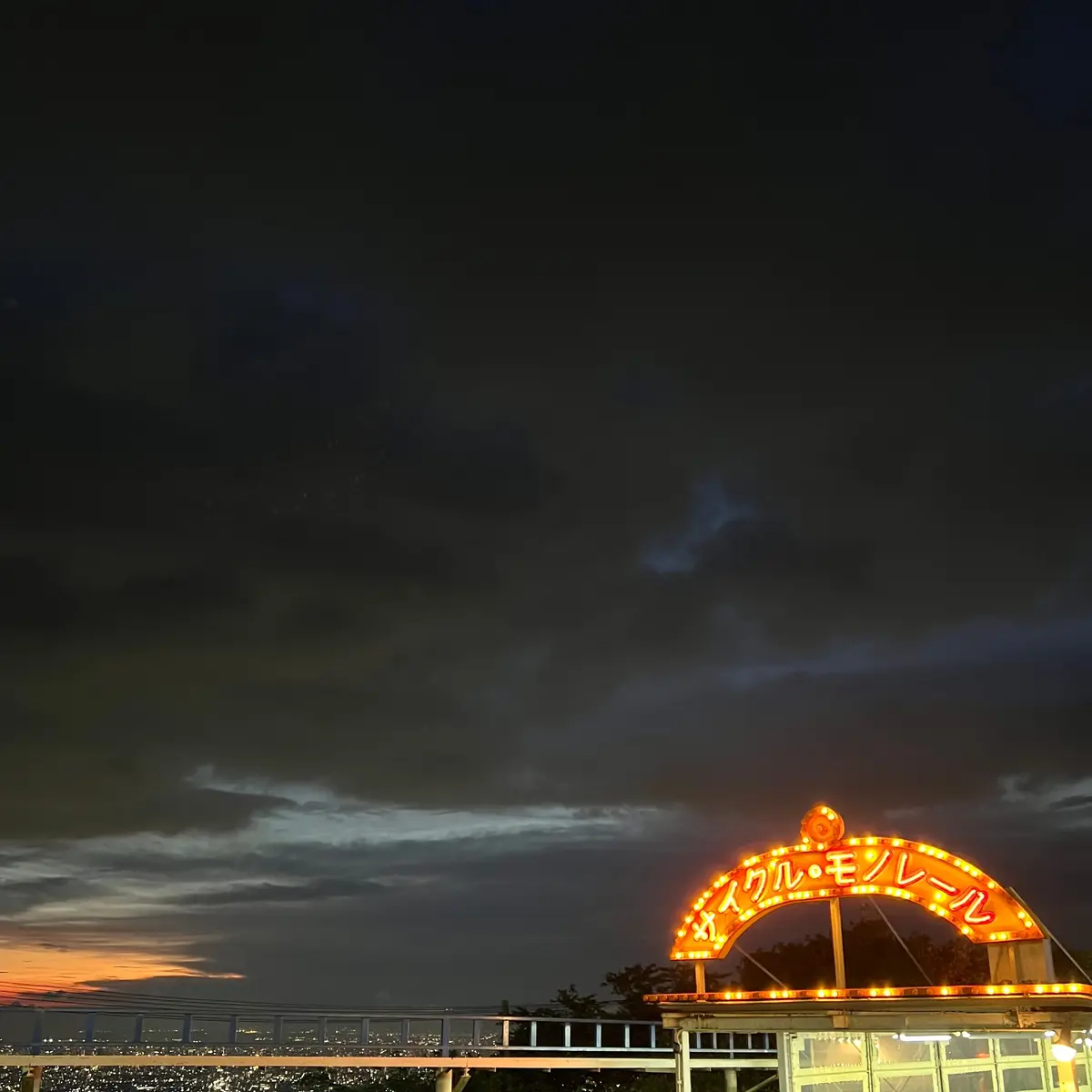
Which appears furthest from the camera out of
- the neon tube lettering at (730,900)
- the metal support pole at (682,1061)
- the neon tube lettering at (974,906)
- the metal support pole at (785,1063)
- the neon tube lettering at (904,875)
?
the neon tube lettering at (730,900)

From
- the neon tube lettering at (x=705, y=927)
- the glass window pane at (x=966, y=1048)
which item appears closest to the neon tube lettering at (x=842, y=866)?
the neon tube lettering at (x=705, y=927)

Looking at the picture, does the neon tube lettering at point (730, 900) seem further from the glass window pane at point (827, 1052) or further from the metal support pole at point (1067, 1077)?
the metal support pole at point (1067, 1077)

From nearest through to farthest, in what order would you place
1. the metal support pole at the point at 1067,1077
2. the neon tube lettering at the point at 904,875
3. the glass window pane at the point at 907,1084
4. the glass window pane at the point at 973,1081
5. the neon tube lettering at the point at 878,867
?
1. the metal support pole at the point at 1067,1077
2. the neon tube lettering at the point at 904,875
3. the neon tube lettering at the point at 878,867
4. the glass window pane at the point at 907,1084
5. the glass window pane at the point at 973,1081

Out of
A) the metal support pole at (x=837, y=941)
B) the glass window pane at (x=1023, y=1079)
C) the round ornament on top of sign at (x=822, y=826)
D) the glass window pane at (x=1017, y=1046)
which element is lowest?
the glass window pane at (x=1023, y=1079)

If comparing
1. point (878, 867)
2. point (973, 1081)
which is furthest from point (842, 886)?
point (973, 1081)

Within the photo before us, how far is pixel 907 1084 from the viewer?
22328 mm

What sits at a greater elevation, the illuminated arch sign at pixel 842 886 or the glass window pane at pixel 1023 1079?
the illuminated arch sign at pixel 842 886

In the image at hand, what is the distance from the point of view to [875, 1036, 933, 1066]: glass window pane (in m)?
22.3

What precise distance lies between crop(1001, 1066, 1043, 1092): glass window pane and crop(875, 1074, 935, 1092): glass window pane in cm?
230

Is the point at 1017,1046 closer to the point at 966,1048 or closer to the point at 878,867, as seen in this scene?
the point at 966,1048

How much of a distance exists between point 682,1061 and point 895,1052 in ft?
15.9

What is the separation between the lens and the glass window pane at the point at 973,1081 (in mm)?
22859

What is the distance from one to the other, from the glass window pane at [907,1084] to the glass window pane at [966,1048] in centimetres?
71

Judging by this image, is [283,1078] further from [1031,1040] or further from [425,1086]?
[1031,1040]
